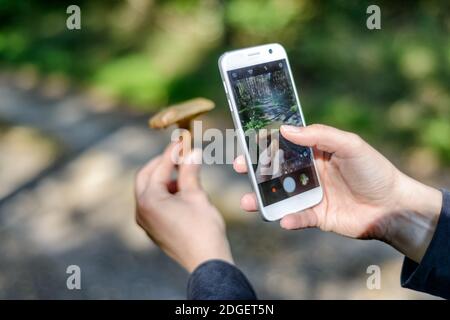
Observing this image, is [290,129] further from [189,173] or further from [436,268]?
[436,268]

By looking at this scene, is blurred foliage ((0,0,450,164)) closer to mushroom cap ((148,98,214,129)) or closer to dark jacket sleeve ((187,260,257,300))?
mushroom cap ((148,98,214,129))

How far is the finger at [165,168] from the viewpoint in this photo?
204cm

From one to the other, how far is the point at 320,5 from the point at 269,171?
5.31m

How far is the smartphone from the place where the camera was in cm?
204

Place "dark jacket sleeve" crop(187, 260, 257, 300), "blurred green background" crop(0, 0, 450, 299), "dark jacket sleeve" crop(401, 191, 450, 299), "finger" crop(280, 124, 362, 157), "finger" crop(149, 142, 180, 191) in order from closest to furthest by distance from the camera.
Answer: "dark jacket sleeve" crop(187, 260, 257, 300)
"dark jacket sleeve" crop(401, 191, 450, 299)
"finger" crop(280, 124, 362, 157)
"finger" crop(149, 142, 180, 191)
"blurred green background" crop(0, 0, 450, 299)

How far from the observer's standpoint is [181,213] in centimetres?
191

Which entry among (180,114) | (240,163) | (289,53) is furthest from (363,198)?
(289,53)

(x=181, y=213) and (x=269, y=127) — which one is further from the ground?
(x=269, y=127)

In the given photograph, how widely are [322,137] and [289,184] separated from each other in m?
0.28

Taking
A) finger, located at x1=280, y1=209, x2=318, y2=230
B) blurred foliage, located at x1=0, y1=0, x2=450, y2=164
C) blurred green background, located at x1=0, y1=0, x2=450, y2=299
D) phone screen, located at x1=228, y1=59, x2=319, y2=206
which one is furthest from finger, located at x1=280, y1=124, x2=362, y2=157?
blurred foliage, located at x1=0, y1=0, x2=450, y2=164

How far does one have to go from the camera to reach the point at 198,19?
7.53 m

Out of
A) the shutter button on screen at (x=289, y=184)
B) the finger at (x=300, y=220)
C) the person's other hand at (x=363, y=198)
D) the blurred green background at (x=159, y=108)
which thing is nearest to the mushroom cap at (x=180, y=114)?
the person's other hand at (x=363, y=198)

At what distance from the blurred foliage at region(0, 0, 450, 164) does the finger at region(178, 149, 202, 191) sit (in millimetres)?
3162

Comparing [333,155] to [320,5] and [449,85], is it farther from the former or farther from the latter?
[320,5]
